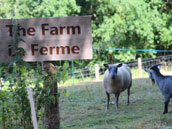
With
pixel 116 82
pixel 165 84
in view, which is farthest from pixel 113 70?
pixel 165 84

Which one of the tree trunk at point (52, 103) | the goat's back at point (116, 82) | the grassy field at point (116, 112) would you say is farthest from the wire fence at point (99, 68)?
the tree trunk at point (52, 103)

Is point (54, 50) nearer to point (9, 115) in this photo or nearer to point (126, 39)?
point (9, 115)

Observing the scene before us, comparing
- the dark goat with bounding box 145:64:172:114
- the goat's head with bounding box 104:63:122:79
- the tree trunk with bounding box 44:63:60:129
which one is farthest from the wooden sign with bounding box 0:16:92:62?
the goat's head with bounding box 104:63:122:79

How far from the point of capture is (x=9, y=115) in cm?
470

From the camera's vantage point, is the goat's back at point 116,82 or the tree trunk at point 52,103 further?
the goat's back at point 116,82

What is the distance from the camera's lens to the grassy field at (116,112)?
266 inches

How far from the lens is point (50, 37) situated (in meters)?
4.86

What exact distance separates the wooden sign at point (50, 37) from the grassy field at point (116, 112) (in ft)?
1.85

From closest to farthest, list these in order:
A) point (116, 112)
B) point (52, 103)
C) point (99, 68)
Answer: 1. point (52, 103)
2. point (116, 112)
3. point (99, 68)

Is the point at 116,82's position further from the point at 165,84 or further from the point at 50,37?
the point at 50,37

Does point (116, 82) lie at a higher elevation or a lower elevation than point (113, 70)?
lower

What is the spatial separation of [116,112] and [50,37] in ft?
14.3

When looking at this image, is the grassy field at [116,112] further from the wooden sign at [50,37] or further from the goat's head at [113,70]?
the goat's head at [113,70]

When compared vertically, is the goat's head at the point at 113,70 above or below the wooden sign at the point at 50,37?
below
